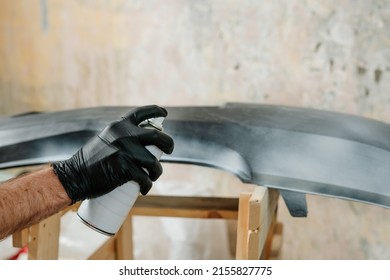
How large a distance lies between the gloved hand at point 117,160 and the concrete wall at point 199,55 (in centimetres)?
83

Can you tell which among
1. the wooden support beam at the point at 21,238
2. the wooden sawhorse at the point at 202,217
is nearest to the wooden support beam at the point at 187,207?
the wooden sawhorse at the point at 202,217

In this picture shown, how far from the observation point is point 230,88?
1.61 m

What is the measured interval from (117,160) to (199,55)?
3.16ft

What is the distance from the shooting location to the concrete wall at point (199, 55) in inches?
54.3

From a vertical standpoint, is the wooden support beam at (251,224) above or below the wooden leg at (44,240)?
above

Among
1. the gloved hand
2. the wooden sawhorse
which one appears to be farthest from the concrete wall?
the gloved hand

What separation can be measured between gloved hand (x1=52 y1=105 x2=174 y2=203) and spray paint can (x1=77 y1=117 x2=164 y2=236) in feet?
0.04

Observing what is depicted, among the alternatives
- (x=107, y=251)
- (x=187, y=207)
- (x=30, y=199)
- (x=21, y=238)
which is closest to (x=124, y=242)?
(x=107, y=251)

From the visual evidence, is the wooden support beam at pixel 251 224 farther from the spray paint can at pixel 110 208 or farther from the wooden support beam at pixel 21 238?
the wooden support beam at pixel 21 238

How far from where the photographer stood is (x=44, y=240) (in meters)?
1.01

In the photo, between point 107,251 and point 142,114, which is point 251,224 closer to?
point 142,114

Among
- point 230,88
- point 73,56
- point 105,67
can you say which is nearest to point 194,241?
point 230,88

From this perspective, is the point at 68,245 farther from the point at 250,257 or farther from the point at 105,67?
the point at 250,257

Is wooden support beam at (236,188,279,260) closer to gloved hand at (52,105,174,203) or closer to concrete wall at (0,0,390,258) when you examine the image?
gloved hand at (52,105,174,203)
